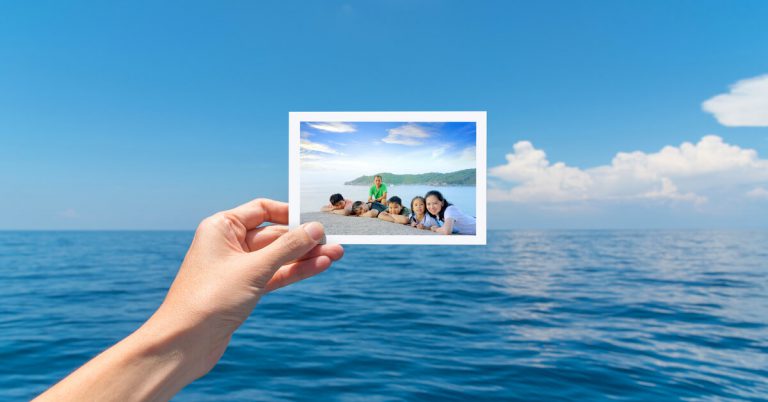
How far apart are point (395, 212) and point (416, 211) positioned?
Result: 14cm

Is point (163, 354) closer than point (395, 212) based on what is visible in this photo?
Yes

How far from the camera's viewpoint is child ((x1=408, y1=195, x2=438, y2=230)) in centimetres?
294

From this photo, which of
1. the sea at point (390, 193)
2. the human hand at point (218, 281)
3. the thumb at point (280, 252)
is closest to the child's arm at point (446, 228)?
the sea at point (390, 193)

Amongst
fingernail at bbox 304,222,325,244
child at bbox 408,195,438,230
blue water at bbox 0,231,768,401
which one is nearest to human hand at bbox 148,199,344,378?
fingernail at bbox 304,222,325,244

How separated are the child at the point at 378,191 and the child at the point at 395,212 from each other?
6 centimetres

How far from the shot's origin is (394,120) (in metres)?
2.89

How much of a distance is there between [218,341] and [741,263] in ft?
97.6

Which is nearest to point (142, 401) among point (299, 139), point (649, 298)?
point (299, 139)

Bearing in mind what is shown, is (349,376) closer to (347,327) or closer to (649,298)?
(347,327)

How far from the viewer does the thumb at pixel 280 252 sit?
2246 millimetres

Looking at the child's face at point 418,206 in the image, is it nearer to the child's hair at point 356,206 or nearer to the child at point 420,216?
the child at point 420,216

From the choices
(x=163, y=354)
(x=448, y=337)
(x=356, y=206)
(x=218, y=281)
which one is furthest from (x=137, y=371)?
(x=448, y=337)

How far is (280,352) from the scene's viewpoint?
8.27m

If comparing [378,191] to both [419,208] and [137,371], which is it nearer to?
[419,208]
